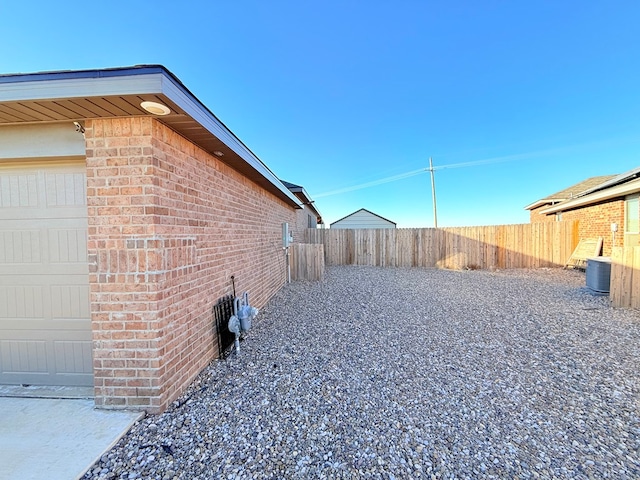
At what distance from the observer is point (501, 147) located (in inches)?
537

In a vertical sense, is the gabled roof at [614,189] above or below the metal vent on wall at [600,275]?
above

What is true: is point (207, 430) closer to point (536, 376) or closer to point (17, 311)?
point (17, 311)

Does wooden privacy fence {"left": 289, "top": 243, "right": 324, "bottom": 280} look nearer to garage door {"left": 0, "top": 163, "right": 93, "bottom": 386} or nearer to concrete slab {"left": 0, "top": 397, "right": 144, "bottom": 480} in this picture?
garage door {"left": 0, "top": 163, "right": 93, "bottom": 386}

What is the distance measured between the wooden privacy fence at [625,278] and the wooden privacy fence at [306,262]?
22.9 feet

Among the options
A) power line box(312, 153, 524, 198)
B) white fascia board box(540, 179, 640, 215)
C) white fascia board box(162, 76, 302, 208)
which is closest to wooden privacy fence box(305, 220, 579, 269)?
white fascia board box(540, 179, 640, 215)

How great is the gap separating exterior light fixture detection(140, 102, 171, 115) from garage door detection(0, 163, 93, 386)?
3.37 feet

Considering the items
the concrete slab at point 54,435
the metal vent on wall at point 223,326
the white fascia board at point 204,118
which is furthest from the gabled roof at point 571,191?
the concrete slab at point 54,435

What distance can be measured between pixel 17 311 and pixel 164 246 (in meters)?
1.77

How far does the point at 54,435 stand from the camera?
187 cm

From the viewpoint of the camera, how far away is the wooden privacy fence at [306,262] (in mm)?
8609

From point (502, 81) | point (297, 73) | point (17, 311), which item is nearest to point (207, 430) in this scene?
point (17, 311)

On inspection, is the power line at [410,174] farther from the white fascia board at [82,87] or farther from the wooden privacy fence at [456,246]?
the white fascia board at [82,87]

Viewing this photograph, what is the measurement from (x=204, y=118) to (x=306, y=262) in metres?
6.51

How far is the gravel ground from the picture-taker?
64.9 inches
